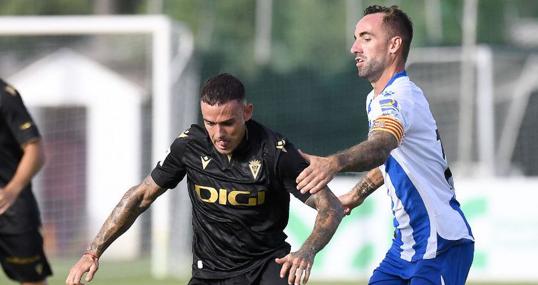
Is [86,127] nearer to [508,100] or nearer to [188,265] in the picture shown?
[188,265]

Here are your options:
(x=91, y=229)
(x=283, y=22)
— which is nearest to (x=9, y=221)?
(x=91, y=229)

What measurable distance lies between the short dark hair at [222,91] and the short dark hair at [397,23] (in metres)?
0.93

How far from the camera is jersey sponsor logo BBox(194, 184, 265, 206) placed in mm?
6719

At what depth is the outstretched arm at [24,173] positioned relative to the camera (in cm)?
884

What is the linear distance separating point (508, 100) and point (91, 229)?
8.53 metres

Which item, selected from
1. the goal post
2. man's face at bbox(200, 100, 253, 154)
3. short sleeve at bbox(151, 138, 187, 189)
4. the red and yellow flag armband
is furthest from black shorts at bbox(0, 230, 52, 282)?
the goal post

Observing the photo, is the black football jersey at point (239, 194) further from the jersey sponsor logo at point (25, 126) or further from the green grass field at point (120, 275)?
the green grass field at point (120, 275)

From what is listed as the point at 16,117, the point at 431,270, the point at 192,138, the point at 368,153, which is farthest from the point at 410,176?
the point at 16,117

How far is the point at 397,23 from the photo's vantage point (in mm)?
6887

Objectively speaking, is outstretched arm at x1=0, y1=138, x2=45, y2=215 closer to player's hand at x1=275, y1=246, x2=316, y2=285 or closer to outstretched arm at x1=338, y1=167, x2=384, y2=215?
outstretched arm at x1=338, y1=167, x2=384, y2=215

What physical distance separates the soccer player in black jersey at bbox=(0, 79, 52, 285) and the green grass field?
17.4ft

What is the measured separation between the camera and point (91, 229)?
1770 cm

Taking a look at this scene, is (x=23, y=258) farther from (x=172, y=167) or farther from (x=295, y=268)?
(x=295, y=268)

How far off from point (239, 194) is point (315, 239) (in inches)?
22.6
